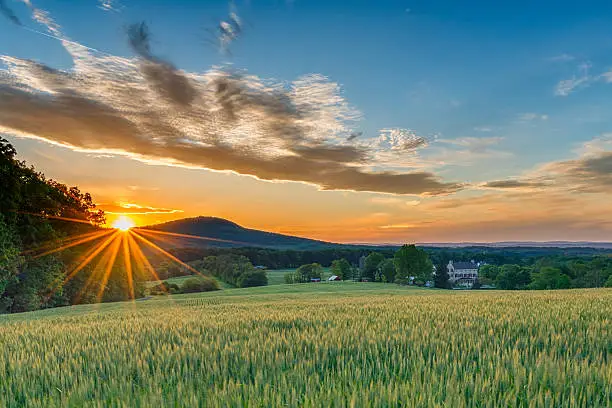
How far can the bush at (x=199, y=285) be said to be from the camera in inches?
2727

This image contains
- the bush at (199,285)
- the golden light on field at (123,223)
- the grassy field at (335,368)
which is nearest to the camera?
the grassy field at (335,368)

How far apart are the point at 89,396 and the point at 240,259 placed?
95.9 m

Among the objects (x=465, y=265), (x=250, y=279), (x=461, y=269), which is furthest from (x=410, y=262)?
(x=465, y=265)

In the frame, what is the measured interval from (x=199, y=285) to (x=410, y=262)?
49444 millimetres

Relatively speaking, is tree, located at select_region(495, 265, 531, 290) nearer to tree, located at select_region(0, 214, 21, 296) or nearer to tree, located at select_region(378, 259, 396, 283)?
tree, located at select_region(378, 259, 396, 283)

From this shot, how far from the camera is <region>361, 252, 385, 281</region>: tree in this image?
111 m

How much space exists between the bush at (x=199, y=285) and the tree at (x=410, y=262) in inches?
1758

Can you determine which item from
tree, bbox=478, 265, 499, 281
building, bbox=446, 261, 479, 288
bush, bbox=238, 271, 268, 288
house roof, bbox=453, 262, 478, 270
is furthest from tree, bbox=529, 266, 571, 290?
house roof, bbox=453, 262, 478, 270

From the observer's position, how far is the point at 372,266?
366ft

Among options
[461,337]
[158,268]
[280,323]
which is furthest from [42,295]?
[158,268]

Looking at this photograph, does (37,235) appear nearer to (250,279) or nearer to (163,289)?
(163,289)

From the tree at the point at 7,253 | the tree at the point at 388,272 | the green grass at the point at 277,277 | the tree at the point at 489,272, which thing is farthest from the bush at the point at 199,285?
the tree at the point at 489,272

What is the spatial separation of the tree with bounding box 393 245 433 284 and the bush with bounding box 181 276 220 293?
44.7m

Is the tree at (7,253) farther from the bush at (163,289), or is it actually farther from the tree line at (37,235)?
the bush at (163,289)
